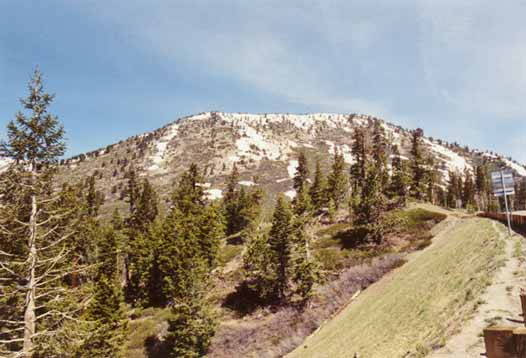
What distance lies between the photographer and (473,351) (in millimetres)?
8414

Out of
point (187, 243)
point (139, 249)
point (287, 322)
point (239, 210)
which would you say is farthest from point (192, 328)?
point (239, 210)

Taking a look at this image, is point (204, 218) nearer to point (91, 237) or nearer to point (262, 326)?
point (91, 237)

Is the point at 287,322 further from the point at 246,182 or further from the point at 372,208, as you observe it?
the point at 246,182

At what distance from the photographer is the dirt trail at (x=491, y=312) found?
877 centimetres

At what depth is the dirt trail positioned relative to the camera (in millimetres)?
8773

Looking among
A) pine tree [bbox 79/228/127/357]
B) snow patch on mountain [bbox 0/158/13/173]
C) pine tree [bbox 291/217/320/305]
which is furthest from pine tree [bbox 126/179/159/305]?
snow patch on mountain [bbox 0/158/13/173]

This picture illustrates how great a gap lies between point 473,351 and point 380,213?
41414 mm

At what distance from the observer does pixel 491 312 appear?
10.3 m

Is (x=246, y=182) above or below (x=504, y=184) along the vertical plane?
above

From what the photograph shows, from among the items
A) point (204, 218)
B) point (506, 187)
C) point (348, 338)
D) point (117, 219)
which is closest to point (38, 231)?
point (348, 338)

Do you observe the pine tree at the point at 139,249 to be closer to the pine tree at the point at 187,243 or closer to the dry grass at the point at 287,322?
the pine tree at the point at 187,243

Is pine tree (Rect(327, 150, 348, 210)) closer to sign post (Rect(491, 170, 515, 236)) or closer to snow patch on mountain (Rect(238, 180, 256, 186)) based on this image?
sign post (Rect(491, 170, 515, 236))

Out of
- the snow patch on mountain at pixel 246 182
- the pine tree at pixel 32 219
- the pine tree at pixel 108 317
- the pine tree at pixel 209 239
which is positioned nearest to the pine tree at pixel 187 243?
the pine tree at pixel 209 239

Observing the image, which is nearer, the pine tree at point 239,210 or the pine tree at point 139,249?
the pine tree at point 139,249
